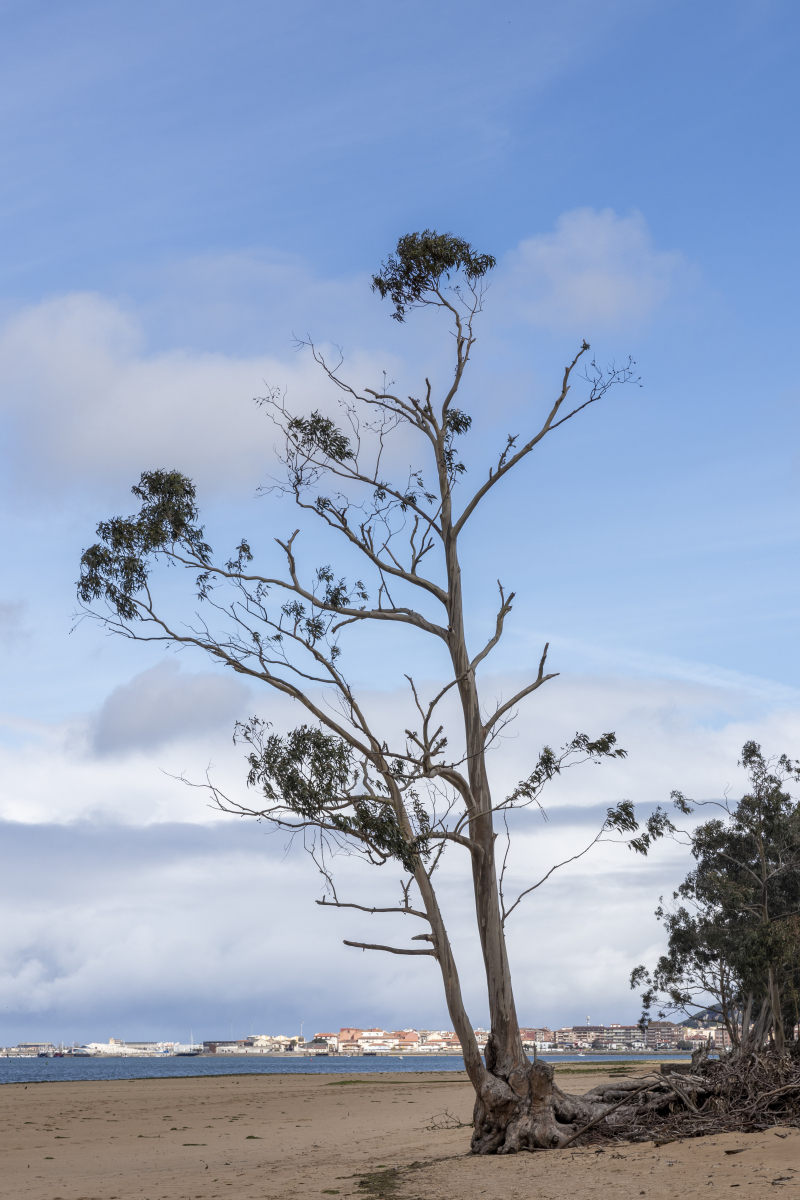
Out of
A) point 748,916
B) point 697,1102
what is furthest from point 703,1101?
point 748,916

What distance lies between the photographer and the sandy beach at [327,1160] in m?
9.62

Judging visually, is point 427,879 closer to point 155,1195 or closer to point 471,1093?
point 155,1195

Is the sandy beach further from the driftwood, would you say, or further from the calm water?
the calm water

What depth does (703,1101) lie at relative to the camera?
12586 millimetres

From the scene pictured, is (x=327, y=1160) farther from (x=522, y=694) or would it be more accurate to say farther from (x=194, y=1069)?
(x=194, y=1069)

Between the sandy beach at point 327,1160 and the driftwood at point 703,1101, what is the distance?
547mm

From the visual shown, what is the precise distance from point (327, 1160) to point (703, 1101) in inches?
188

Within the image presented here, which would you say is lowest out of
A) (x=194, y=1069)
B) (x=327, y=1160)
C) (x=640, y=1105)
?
(x=194, y=1069)

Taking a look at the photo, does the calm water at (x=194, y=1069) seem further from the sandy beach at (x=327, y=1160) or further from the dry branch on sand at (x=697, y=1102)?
the dry branch on sand at (x=697, y=1102)

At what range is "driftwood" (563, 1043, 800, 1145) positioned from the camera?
1147 cm

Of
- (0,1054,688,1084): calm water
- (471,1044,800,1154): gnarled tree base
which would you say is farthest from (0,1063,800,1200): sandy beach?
(0,1054,688,1084): calm water

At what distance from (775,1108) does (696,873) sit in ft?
88.8

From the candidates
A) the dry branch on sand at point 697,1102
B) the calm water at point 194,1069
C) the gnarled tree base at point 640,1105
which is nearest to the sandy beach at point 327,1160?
the gnarled tree base at point 640,1105

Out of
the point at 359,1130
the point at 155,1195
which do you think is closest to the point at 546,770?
the point at 155,1195
